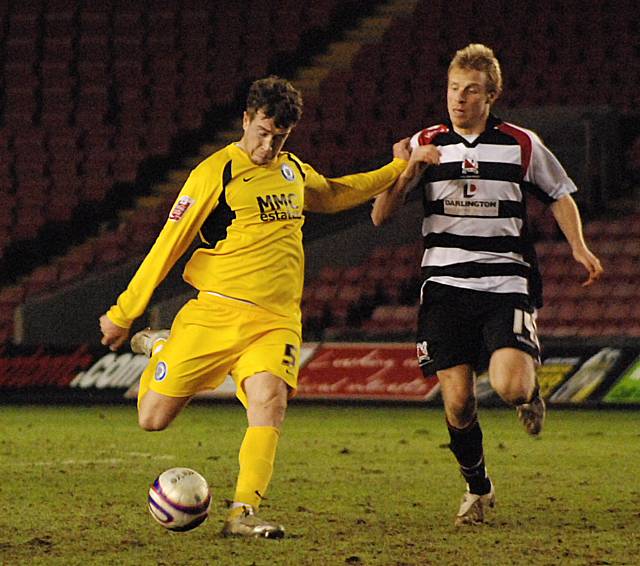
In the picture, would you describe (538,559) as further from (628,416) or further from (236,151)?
(628,416)

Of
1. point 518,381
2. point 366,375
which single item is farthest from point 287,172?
point 366,375

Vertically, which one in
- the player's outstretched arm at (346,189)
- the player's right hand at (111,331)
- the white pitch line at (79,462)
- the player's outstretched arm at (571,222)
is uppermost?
the player's outstretched arm at (346,189)

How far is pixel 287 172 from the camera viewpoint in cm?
671

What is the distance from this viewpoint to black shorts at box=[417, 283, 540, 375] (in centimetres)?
674

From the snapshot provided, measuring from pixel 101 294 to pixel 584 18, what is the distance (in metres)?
7.71

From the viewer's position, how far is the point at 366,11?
22.9 metres

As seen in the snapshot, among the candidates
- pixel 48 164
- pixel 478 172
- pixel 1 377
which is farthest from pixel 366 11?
pixel 478 172

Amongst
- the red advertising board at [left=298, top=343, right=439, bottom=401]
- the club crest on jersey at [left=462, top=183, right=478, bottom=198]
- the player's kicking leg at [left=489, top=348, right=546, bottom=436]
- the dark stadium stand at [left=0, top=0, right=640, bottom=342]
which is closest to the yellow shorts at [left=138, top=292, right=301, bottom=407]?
the player's kicking leg at [left=489, top=348, right=546, bottom=436]

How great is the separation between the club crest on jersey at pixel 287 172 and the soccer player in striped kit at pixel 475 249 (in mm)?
592

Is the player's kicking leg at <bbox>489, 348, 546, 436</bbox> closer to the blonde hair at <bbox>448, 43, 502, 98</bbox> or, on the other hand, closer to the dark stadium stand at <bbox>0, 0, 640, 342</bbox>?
the blonde hair at <bbox>448, 43, 502, 98</bbox>

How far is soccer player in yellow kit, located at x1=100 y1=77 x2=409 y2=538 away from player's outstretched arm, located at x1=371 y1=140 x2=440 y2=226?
530 millimetres

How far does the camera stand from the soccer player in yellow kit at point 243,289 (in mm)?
6410

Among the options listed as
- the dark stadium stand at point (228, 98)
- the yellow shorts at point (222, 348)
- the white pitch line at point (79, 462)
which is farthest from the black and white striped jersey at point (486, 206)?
the dark stadium stand at point (228, 98)

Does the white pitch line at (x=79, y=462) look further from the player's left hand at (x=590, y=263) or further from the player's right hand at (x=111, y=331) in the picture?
the player's left hand at (x=590, y=263)
